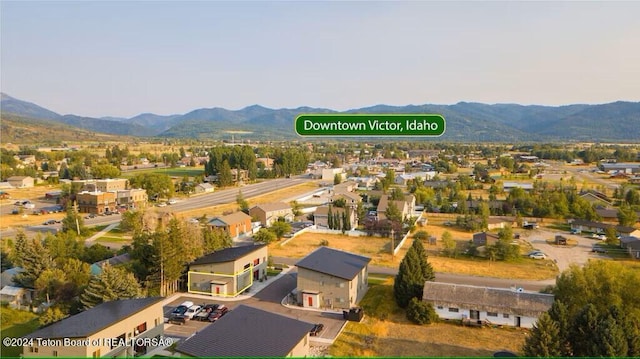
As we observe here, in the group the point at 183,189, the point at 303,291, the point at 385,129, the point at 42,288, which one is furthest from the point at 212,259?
the point at 183,189

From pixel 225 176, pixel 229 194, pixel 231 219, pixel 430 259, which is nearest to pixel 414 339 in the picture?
pixel 430 259

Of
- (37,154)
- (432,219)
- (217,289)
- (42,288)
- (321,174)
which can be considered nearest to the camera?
(42,288)

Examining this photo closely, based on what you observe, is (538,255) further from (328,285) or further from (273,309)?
(273,309)

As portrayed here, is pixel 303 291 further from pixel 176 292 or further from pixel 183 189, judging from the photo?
pixel 183 189

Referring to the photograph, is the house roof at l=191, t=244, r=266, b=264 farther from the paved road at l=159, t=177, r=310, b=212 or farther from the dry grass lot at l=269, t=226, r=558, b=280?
the paved road at l=159, t=177, r=310, b=212

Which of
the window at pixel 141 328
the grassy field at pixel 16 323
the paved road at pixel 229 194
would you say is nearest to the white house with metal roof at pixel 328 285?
the window at pixel 141 328

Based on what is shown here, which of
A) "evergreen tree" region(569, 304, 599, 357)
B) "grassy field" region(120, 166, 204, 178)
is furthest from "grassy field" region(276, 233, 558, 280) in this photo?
"grassy field" region(120, 166, 204, 178)

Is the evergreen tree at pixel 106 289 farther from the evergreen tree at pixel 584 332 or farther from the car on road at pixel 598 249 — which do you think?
the car on road at pixel 598 249
